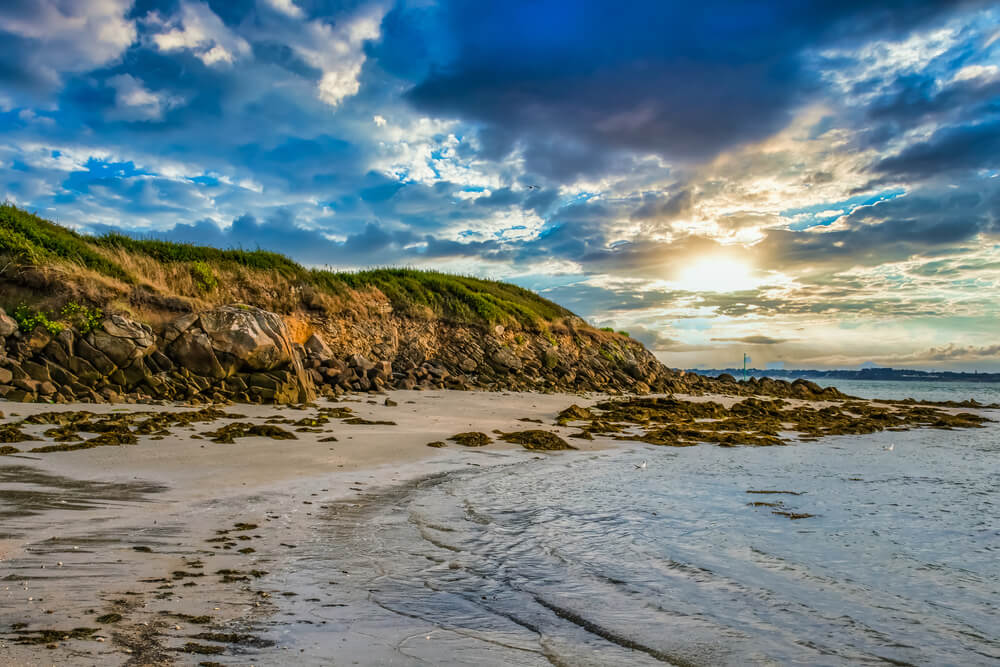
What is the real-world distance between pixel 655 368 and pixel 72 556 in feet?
102

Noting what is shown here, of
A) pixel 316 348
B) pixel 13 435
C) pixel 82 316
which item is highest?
pixel 82 316

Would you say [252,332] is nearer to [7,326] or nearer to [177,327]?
[177,327]

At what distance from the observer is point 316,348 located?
708 inches

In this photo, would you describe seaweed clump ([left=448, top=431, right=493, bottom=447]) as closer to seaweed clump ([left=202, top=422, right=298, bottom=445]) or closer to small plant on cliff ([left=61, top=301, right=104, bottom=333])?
seaweed clump ([left=202, top=422, right=298, bottom=445])

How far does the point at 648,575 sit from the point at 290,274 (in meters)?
20.6

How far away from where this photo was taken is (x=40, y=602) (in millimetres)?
3066

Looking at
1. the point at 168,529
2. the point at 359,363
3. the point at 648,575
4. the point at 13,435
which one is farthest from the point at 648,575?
the point at 359,363

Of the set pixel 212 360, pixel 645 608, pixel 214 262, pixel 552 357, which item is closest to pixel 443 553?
pixel 645 608

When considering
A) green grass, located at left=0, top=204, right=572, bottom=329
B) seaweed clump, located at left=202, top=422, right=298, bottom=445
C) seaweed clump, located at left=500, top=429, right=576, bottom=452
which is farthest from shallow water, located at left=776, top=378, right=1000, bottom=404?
seaweed clump, located at left=202, top=422, right=298, bottom=445

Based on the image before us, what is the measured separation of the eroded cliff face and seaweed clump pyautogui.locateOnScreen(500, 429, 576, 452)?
5.93 metres

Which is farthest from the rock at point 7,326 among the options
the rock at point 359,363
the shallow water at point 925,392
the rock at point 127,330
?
the shallow water at point 925,392

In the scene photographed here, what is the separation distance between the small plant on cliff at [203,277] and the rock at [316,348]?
13.1ft

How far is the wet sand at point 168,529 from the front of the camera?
9.02 feet

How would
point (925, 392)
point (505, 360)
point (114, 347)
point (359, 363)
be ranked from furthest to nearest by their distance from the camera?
point (925, 392), point (505, 360), point (359, 363), point (114, 347)
